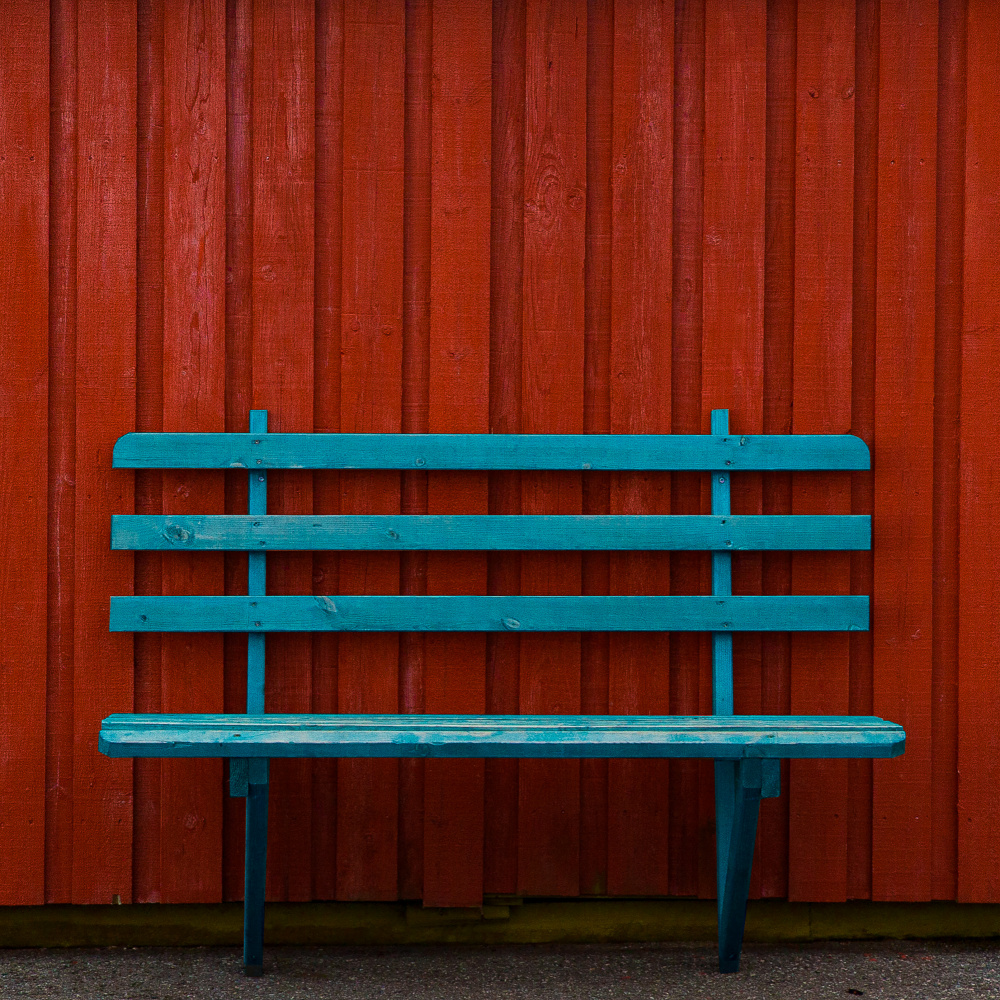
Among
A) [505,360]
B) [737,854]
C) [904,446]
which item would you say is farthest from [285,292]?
[737,854]

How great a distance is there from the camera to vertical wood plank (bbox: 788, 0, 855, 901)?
286 centimetres

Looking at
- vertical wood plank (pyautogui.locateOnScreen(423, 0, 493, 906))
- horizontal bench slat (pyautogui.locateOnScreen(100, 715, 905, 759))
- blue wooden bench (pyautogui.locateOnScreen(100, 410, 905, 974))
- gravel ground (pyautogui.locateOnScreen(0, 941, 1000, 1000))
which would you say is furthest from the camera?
vertical wood plank (pyautogui.locateOnScreen(423, 0, 493, 906))

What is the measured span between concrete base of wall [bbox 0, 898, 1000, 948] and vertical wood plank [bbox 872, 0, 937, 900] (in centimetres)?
15

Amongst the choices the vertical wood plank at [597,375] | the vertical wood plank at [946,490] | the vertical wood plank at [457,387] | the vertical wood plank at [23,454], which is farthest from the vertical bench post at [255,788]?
the vertical wood plank at [946,490]

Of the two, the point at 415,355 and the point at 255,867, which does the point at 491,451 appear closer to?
the point at 415,355

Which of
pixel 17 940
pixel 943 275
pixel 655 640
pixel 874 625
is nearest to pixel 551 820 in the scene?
pixel 655 640

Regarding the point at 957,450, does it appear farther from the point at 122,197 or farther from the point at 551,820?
the point at 122,197

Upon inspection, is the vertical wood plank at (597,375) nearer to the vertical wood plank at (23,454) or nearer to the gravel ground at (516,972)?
the gravel ground at (516,972)

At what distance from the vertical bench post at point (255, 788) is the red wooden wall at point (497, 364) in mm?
70

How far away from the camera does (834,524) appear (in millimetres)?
2801

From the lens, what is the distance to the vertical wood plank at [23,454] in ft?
9.19

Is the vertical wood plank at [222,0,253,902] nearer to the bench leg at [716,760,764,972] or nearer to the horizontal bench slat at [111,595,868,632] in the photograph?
the horizontal bench slat at [111,595,868,632]

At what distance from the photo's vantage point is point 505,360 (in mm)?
2879

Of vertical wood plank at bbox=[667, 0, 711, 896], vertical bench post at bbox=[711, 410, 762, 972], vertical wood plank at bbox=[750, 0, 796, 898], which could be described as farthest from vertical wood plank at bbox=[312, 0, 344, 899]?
vertical wood plank at bbox=[750, 0, 796, 898]
